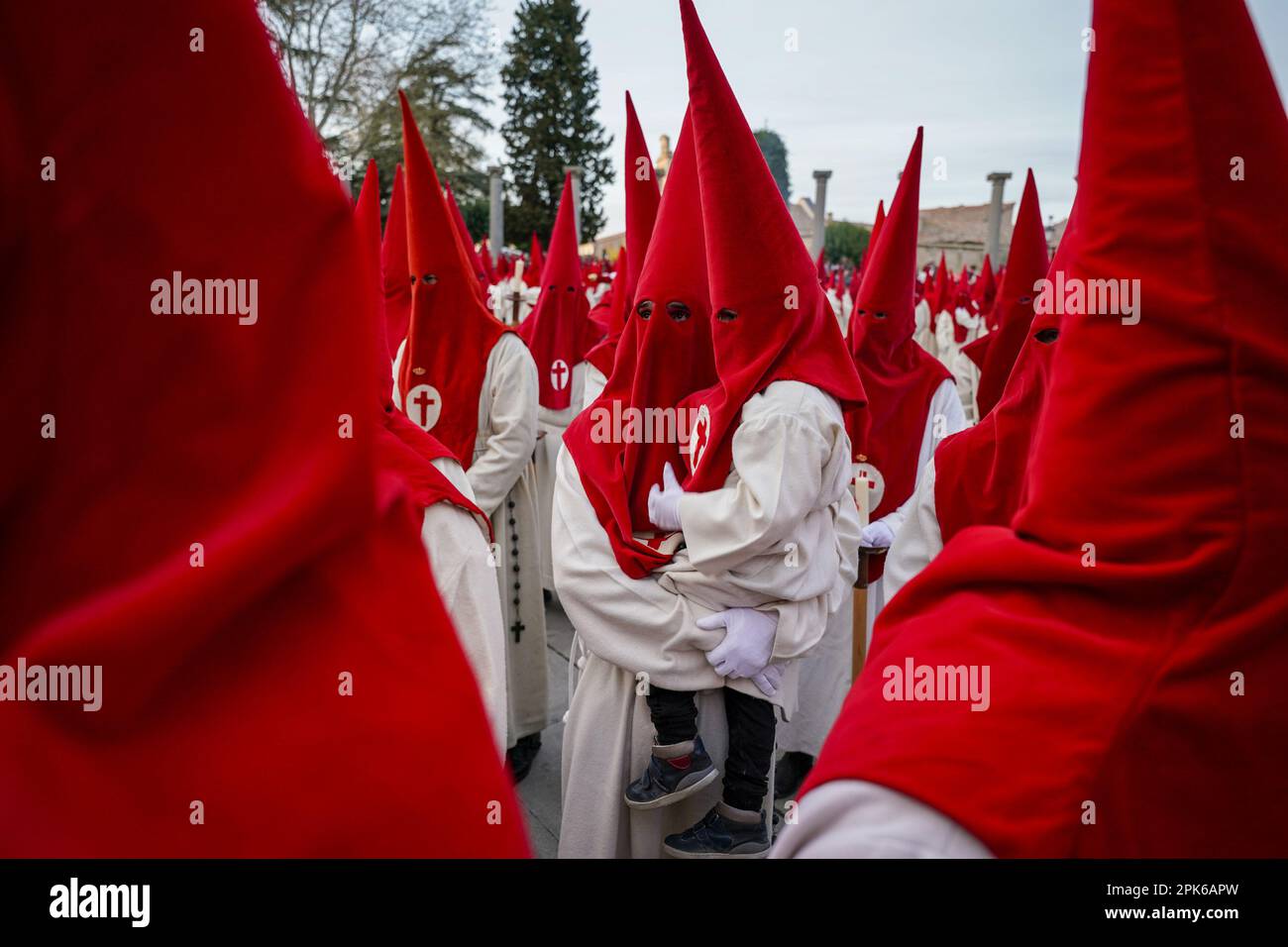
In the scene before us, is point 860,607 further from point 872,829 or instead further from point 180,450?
point 180,450

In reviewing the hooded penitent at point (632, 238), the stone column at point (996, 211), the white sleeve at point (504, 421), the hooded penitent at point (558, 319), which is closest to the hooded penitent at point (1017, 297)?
the hooded penitent at point (632, 238)

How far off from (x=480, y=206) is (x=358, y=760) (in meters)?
30.9

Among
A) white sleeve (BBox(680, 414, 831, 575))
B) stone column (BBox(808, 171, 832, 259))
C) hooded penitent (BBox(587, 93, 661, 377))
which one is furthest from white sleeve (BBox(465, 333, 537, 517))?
stone column (BBox(808, 171, 832, 259))

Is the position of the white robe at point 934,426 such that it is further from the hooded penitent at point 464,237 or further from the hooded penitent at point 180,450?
the hooded penitent at point 180,450

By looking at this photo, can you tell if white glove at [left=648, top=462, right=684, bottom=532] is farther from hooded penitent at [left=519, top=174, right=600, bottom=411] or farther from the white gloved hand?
hooded penitent at [left=519, top=174, right=600, bottom=411]

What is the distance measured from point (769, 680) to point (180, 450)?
94.2 inches

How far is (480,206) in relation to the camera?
2998 centimetres

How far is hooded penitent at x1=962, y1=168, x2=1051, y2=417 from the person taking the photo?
15.3ft

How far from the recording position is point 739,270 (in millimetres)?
2889

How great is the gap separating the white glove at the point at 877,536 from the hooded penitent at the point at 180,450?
3.35 metres

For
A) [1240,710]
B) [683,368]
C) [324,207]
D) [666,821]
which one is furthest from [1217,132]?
[666,821]

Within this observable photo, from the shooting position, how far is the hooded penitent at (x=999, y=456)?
2.40 m

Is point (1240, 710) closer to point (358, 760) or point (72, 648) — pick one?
point (358, 760)

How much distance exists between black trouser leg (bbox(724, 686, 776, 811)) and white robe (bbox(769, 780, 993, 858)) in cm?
188
